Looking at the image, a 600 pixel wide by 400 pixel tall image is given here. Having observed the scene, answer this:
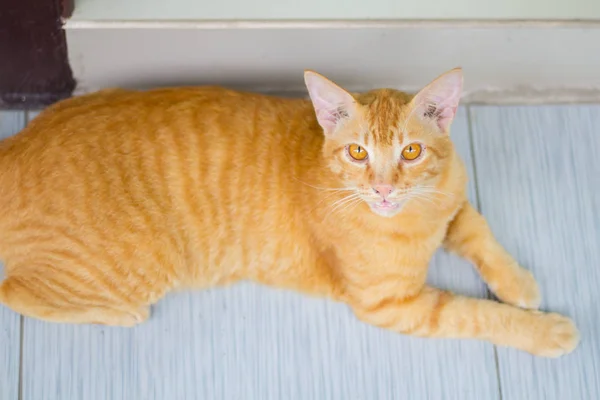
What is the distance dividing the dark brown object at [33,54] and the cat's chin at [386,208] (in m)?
0.94

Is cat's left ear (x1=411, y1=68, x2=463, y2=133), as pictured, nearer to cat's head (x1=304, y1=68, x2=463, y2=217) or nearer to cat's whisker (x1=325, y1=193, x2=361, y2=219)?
cat's head (x1=304, y1=68, x2=463, y2=217)

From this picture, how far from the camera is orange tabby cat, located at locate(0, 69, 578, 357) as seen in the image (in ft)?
5.07

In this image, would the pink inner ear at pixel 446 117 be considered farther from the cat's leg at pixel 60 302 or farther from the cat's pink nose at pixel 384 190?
the cat's leg at pixel 60 302

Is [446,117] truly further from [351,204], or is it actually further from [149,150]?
[149,150]

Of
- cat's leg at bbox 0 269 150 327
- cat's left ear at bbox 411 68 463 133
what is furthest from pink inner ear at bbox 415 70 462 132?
cat's leg at bbox 0 269 150 327

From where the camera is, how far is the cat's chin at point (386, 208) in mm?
1523

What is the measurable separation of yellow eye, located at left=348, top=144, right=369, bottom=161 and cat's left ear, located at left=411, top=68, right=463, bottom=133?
14 centimetres

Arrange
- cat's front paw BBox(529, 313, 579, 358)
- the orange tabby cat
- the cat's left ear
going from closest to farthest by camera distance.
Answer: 1. the cat's left ear
2. the orange tabby cat
3. cat's front paw BBox(529, 313, 579, 358)

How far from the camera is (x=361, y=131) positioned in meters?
1.52

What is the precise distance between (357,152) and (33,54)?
3.12 feet

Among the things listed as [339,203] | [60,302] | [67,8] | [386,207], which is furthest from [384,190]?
[67,8]

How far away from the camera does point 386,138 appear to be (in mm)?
1503

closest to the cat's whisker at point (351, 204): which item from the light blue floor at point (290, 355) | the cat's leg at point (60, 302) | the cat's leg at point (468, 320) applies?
the cat's leg at point (468, 320)

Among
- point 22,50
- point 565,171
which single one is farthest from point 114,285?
point 565,171
